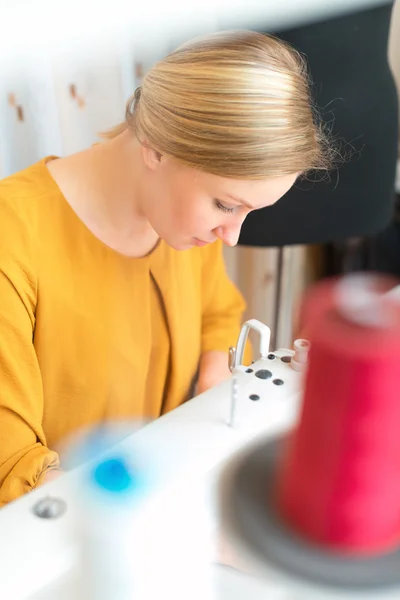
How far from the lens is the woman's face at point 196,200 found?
507 mm

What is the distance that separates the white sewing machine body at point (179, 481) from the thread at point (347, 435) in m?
0.05

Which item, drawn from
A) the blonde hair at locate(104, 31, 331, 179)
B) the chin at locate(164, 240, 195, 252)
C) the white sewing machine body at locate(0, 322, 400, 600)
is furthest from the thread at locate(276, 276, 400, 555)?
the chin at locate(164, 240, 195, 252)

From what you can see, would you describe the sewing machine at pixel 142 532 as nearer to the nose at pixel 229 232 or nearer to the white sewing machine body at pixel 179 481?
the white sewing machine body at pixel 179 481

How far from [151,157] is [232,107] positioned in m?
0.11

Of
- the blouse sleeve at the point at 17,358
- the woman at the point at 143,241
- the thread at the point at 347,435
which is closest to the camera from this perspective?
the thread at the point at 347,435

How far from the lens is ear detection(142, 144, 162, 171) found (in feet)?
1.76

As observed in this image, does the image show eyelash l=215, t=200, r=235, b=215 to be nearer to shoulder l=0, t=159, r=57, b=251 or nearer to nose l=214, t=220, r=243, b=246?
nose l=214, t=220, r=243, b=246

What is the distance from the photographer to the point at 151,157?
0.54m

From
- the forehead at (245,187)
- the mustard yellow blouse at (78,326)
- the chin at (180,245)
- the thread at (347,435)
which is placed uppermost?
the thread at (347,435)

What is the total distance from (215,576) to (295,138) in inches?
12.0

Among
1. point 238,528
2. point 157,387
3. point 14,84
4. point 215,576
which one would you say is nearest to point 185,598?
point 215,576

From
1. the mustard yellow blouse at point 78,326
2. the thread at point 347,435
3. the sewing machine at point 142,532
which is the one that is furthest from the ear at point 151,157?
the thread at point 347,435

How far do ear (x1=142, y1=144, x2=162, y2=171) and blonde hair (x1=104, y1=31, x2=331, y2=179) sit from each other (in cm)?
2

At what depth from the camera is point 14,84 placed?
557 millimetres
